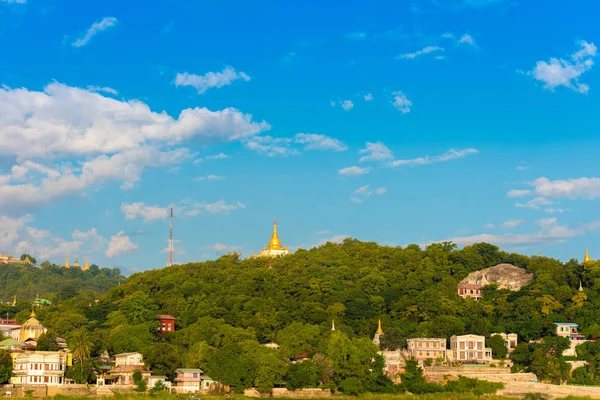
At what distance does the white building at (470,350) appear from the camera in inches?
2489

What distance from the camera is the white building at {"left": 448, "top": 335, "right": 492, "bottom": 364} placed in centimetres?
6322

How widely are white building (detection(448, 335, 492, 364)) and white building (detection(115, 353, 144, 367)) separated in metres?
21.6

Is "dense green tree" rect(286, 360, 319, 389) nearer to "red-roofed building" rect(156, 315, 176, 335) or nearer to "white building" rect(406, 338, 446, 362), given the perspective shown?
"white building" rect(406, 338, 446, 362)

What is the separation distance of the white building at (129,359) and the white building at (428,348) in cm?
1870

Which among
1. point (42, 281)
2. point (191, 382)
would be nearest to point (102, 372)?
point (191, 382)

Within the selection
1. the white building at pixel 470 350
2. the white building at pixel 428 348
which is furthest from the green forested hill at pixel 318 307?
the white building at pixel 470 350

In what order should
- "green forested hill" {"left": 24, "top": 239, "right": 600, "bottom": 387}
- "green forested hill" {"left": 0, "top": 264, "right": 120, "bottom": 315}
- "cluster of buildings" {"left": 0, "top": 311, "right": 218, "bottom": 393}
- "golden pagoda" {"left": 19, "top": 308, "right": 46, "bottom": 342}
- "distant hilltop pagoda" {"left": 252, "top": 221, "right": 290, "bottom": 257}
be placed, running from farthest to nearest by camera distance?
1. "green forested hill" {"left": 0, "top": 264, "right": 120, "bottom": 315}
2. "distant hilltop pagoda" {"left": 252, "top": 221, "right": 290, "bottom": 257}
3. "golden pagoda" {"left": 19, "top": 308, "right": 46, "bottom": 342}
4. "green forested hill" {"left": 24, "top": 239, "right": 600, "bottom": 387}
5. "cluster of buildings" {"left": 0, "top": 311, "right": 218, "bottom": 393}

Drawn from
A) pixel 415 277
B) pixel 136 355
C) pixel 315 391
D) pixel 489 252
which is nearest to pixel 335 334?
pixel 315 391

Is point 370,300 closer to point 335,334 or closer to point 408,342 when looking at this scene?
point 408,342

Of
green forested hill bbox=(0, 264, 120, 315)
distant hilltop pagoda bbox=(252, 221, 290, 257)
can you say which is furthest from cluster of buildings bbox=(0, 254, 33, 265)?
distant hilltop pagoda bbox=(252, 221, 290, 257)

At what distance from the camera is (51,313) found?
76.8 metres

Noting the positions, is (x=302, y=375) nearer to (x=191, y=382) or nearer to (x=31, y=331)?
(x=191, y=382)

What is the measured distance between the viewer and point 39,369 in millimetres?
55188

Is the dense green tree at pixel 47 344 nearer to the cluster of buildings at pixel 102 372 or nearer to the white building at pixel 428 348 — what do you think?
the cluster of buildings at pixel 102 372
